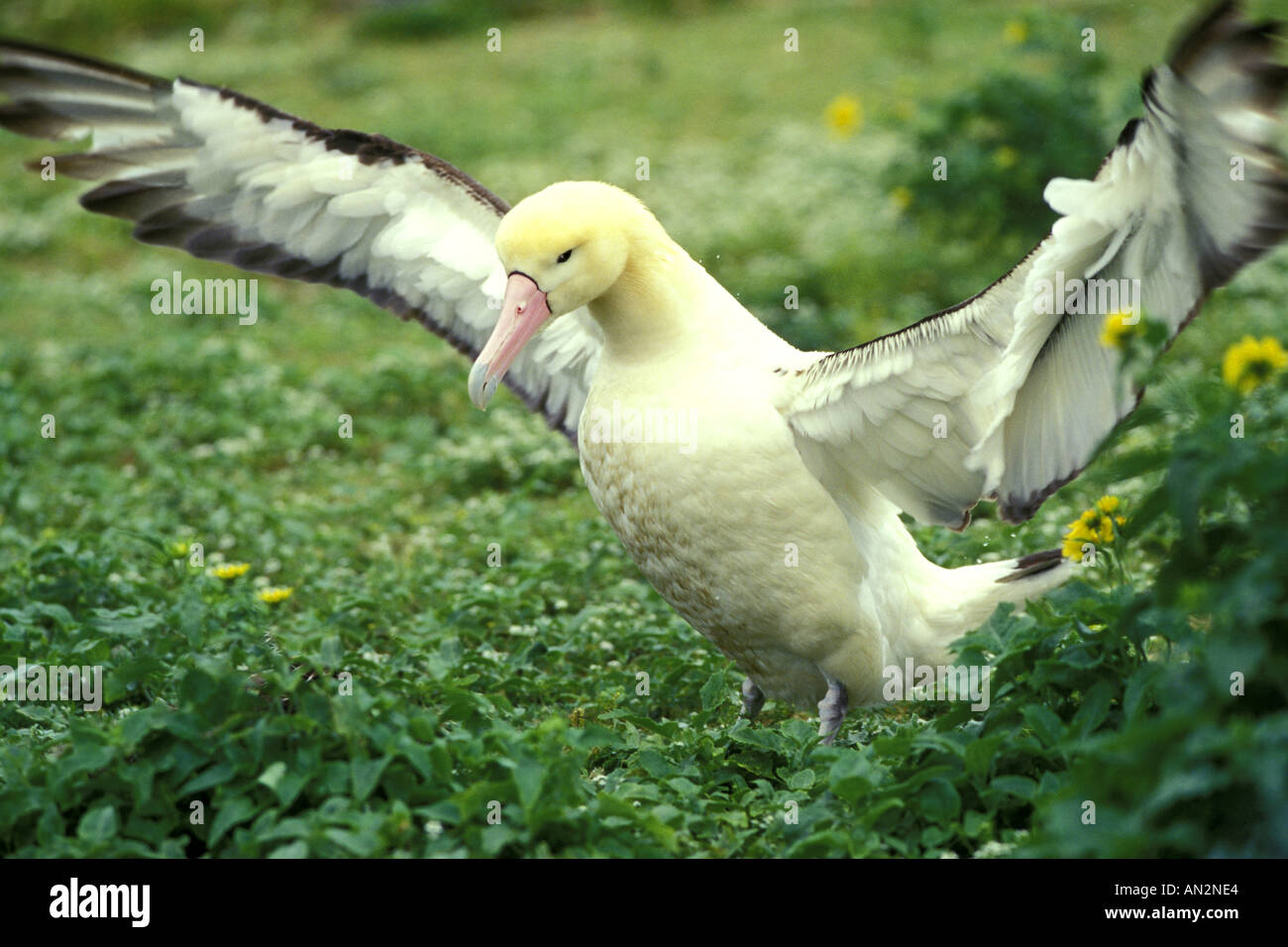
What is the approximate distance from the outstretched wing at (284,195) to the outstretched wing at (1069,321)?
1285 mm

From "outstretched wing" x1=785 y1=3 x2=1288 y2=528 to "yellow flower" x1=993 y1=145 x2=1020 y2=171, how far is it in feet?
14.8

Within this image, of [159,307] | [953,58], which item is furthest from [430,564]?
[953,58]

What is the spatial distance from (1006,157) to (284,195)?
473 centimetres

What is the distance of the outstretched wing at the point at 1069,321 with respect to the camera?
10.1ft

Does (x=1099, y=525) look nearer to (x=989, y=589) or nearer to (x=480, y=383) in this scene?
(x=989, y=589)

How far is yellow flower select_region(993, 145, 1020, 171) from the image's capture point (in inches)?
325

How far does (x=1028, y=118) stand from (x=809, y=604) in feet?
16.1

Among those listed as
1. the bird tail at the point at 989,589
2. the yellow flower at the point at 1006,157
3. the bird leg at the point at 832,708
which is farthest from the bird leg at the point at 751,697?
the yellow flower at the point at 1006,157

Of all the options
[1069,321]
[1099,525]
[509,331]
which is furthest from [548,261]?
[1099,525]

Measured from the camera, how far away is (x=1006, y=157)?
8.30 meters

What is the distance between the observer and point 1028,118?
817cm


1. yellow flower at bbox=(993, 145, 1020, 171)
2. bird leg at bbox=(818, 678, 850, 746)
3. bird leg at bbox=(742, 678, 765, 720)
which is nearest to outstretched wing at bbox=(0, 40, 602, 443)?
bird leg at bbox=(742, 678, 765, 720)

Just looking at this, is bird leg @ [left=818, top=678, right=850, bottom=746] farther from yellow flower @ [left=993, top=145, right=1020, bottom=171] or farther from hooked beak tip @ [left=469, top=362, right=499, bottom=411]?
yellow flower @ [left=993, top=145, right=1020, bottom=171]
